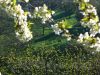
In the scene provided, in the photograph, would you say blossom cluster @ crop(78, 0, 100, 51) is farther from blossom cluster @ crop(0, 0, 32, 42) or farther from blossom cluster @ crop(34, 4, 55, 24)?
blossom cluster @ crop(0, 0, 32, 42)

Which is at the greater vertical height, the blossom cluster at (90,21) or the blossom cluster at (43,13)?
the blossom cluster at (43,13)

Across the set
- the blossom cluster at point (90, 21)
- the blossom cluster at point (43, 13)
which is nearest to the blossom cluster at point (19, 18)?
the blossom cluster at point (43, 13)

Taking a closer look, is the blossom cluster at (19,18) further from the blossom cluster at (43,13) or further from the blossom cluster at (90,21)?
the blossom cluster at (90,21)

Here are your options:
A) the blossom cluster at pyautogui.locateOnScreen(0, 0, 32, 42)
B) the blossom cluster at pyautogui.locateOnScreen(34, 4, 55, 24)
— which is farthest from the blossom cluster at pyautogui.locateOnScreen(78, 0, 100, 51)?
the blossom cluster at pyautogui.locateOnScreen(0, 0, 32, 42)

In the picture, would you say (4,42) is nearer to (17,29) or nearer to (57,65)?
(57,65)

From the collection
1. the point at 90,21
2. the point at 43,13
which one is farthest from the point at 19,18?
the point at 90,21

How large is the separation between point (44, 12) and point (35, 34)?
74.6 m

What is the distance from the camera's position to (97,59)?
3900cm

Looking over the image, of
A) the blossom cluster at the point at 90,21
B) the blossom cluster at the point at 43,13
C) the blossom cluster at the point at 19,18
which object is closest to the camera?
the blossom cluster at the point at 90,21

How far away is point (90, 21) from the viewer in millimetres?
5871

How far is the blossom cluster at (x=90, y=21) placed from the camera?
233 inches

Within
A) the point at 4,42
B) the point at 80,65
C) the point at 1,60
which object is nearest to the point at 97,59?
the point at 80,65

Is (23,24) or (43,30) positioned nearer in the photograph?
(23,24)

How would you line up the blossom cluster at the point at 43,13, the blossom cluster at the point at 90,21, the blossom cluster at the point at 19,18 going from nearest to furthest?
1. the blossom cluster at the point at 90,21
2. the blossom cluster at the point at 19,18
3. the blossom cluster at the point at 43,13
